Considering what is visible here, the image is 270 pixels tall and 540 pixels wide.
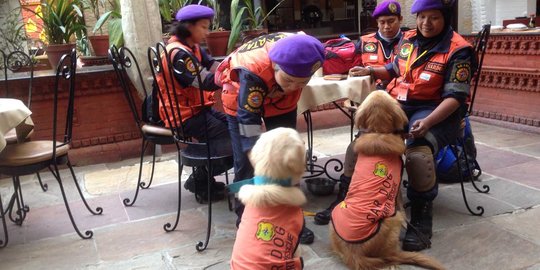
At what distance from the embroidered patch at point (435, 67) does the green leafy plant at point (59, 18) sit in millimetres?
3939

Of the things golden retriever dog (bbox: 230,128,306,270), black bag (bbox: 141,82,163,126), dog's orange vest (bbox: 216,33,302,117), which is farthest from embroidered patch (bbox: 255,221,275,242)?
black bag (bbox: 141,82,163,126)

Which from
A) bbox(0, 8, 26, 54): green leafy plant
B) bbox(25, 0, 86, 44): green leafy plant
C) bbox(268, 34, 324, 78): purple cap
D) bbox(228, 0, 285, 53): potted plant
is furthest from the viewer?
bbox(0, 8, 26, 54): green leafy plant

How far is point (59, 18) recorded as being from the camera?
5.39 meters

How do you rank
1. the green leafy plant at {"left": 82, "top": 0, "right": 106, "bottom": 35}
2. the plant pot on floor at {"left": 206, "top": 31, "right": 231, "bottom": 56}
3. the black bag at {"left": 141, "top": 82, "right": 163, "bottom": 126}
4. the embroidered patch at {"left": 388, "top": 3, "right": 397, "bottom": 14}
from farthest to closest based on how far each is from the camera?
the green leafy plant at {"left": 82, "top": 0, "right": 106, "bottom": 35}, the plant pot on floor at {"left": 206, "top": 31, "right": 231, "bottom": 56}, the embroidered patch at {"left": 388, "top": 3, "right": 397, "bottom": 14}, the black bag at {"left": 141, "top": 82, "right": 163, "bottom": 126}

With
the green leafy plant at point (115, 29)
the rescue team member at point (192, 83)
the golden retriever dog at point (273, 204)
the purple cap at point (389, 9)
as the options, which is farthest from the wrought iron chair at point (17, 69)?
the purple cap at point (389, 9)

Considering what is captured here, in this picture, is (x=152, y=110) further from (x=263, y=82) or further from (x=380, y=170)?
(x=380, y=170)

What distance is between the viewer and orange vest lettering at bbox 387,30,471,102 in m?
3.08

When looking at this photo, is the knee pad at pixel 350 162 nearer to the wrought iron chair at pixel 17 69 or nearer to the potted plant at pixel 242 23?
the wrought iron chair at pixel 17 69

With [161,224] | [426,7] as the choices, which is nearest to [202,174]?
[161,224]

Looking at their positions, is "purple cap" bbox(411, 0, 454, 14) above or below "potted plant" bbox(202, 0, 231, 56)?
above

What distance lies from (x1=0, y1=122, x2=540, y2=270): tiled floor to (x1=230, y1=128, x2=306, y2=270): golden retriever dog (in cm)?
79

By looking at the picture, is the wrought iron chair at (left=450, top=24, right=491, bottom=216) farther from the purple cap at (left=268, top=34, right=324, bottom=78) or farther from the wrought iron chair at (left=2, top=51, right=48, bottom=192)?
the wrought iron chair at (left=2, top=51, right=48, bottom=192)

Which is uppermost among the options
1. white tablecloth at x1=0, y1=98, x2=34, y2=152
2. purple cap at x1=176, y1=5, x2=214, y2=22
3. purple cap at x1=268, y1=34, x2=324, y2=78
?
purple cap at x1=176, y1=5, x2=214, y2=22

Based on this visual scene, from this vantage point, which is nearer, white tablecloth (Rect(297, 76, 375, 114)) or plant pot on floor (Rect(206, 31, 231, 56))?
white tablecloth (Rect(297, 76, 375, 114))
